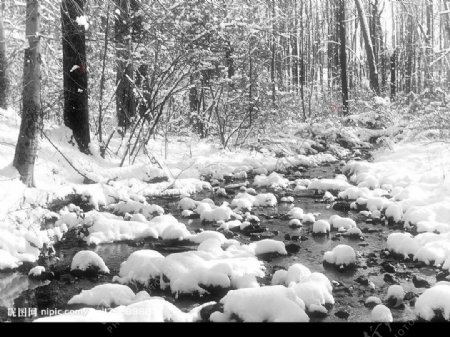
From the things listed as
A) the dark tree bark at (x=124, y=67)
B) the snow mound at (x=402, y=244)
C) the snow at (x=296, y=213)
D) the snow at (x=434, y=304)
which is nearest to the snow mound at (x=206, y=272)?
the snow at (x=434, y=304)

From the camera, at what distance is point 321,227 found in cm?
645

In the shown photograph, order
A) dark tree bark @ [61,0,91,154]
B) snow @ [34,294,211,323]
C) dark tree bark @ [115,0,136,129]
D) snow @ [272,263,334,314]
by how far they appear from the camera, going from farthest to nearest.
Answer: dark tree bark @ [115,0,136,129] < dark tree bark @ [61,0,91,154] < snow @ [272,263,334,314] < snow @ [34,294,211,323]

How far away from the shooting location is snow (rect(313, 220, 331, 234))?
6.46m

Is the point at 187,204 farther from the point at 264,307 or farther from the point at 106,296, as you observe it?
the point at 264,307

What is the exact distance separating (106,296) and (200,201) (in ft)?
13.6

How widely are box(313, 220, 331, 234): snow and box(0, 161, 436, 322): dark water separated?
0.11 m

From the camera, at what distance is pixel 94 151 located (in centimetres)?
917

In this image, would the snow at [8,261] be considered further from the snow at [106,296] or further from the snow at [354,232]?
the snow at [354,232]

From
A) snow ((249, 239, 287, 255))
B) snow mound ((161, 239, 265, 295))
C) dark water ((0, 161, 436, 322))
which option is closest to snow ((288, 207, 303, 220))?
dark water ((0, 161, 436, 322))

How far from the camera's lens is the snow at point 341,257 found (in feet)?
17.1

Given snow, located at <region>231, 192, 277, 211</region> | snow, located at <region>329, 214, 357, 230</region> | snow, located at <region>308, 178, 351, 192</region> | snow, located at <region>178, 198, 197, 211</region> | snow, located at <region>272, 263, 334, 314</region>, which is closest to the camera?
snow, located at <region>272, 263, 334, 314</region>

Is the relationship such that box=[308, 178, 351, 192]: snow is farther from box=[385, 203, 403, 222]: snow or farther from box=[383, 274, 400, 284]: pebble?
box=[383, 274, 400, 284]: pebble

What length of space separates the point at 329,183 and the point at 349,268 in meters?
Answer: 4.25
